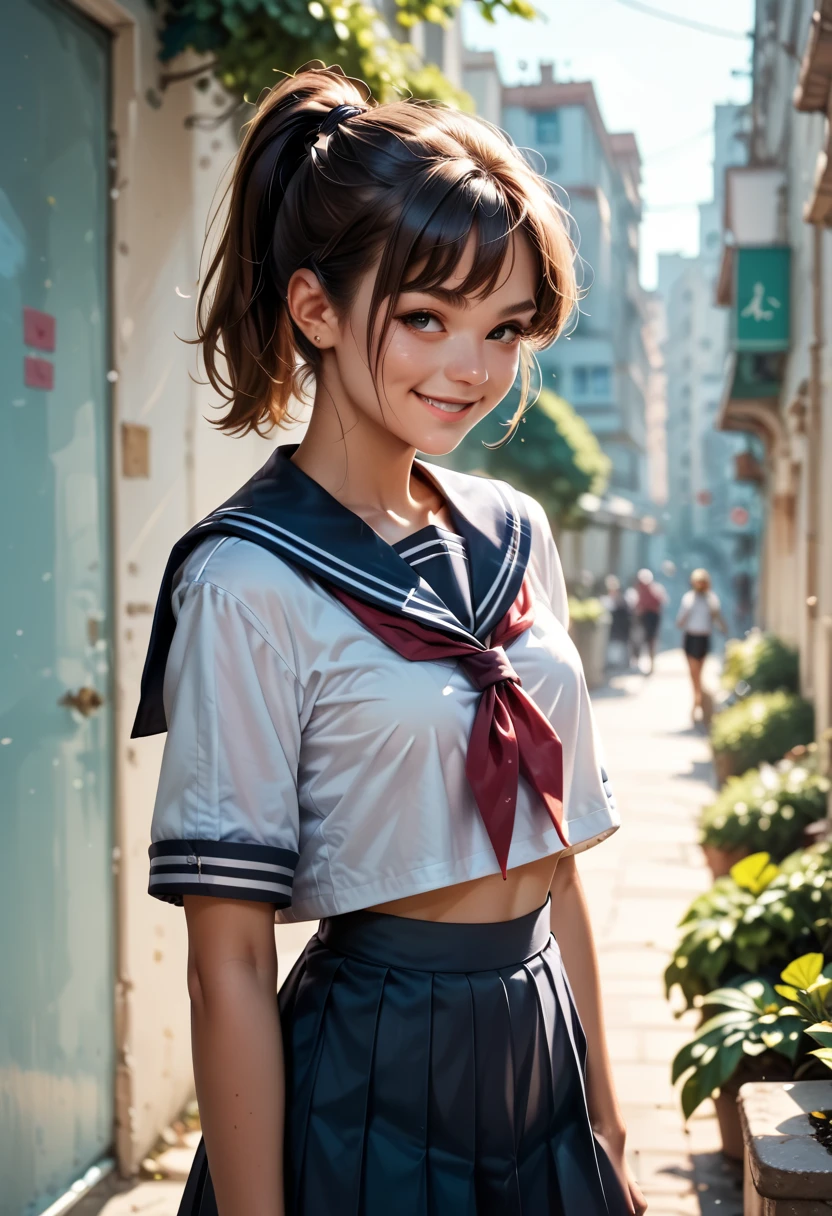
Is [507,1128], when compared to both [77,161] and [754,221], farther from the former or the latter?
[754,221]

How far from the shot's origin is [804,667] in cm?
918

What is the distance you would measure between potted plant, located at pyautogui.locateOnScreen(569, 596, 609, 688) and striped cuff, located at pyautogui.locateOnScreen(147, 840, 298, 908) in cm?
1554

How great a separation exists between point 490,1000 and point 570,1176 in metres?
0.23

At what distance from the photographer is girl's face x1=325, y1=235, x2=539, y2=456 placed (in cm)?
135

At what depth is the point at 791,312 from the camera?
10453mm

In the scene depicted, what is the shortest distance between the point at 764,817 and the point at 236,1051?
15.6 ft

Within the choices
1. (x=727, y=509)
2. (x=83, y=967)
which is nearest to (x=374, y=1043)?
(x=83, y=967)

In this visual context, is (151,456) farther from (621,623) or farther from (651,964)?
(621,623)

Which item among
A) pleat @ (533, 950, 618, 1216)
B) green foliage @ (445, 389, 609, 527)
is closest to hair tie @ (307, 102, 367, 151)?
pleat @ (533, 950, 618, 1216)

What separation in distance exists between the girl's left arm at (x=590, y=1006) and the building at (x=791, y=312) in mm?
3130

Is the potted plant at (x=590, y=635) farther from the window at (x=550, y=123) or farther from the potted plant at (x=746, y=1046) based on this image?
the window at (x=550, y=123)

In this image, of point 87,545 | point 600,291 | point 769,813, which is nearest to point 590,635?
point 769,813

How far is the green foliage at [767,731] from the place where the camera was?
8.29 m

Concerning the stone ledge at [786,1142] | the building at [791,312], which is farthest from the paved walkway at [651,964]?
the building at [791,312]
